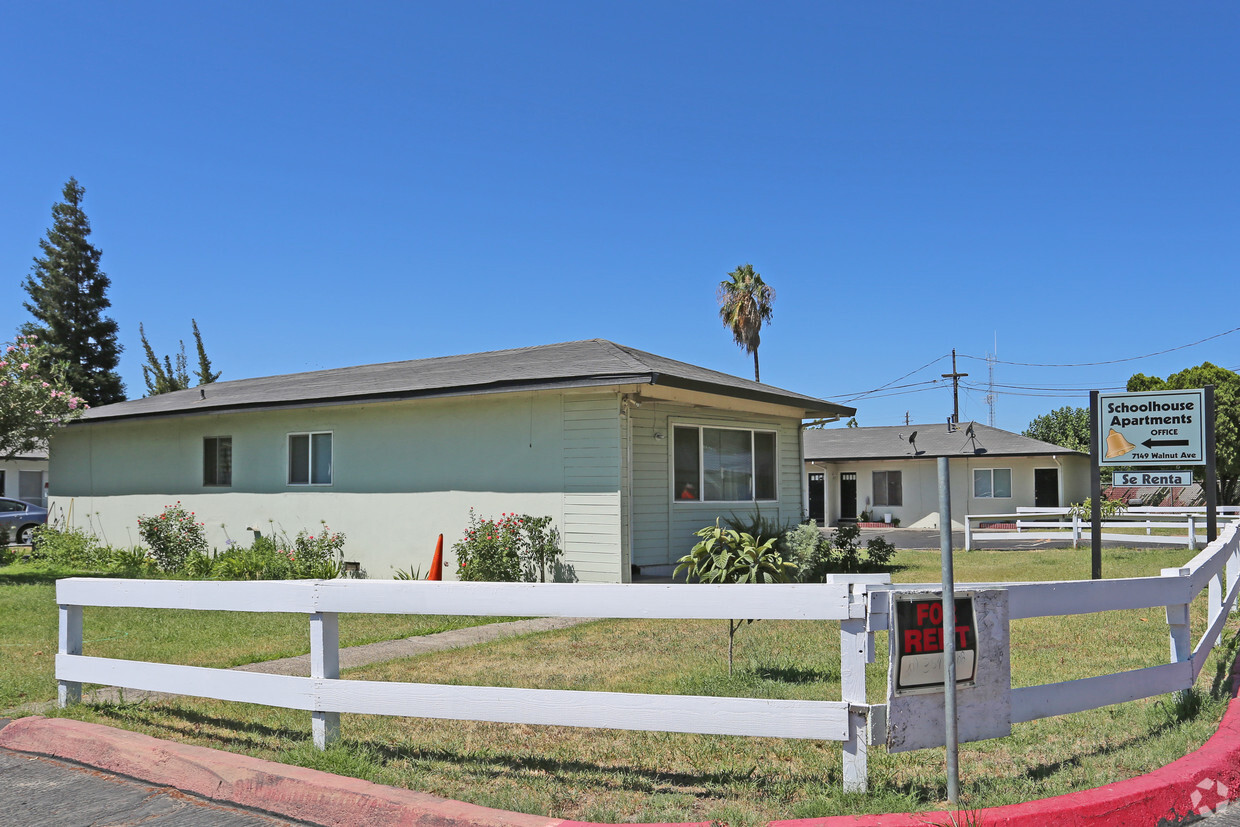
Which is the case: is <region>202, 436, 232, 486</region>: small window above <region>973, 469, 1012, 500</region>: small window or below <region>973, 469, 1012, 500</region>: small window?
above

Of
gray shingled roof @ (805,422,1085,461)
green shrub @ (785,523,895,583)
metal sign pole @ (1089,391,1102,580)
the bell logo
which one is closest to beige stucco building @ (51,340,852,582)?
green shrub @ (785,523,895,583)

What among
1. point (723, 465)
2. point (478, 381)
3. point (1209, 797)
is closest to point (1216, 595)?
point (1209, 797)

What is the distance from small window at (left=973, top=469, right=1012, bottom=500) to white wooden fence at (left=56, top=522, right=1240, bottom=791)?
30.1 m

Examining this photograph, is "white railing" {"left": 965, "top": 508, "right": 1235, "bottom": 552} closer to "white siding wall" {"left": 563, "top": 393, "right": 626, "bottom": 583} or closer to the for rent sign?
"white siding wall" {"left": 563, "top": 393, "right": 626, "bottom": 583}

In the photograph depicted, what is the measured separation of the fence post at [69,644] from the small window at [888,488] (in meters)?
33.0

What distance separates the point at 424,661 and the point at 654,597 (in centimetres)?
463

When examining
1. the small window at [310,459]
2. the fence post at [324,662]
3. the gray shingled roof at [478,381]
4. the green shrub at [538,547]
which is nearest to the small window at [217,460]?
the gray shingled roof at [478,381]

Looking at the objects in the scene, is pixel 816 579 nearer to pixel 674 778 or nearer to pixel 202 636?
pixel 202 636

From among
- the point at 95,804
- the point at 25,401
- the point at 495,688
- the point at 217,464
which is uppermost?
the point at 25,401

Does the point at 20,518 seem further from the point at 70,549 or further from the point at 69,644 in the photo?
the point at 69,644

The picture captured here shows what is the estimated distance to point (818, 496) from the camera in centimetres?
3953

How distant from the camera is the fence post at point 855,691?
4.17 metres

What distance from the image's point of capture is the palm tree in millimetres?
43000

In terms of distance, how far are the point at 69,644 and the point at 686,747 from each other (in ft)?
13.8
